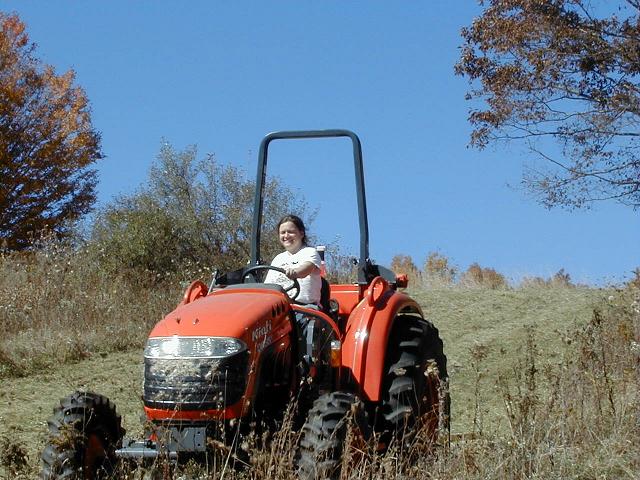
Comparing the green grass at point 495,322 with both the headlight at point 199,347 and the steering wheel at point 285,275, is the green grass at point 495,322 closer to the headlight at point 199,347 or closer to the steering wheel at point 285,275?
the steering wheel at point 285,275

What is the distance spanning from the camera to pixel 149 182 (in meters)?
20.7

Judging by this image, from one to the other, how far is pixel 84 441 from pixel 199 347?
726mm

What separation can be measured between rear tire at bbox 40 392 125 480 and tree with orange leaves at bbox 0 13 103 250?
66.8ft

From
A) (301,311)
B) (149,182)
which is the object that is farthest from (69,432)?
(149,182)

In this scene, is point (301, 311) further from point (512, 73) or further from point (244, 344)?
point (512, 73)

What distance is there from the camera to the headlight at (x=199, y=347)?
483 cm

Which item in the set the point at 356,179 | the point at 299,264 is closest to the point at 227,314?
the point at 299,264

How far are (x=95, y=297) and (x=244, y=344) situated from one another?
10.5 meters

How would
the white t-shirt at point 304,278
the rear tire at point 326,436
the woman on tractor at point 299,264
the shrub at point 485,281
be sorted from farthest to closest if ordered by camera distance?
the shrub at point 485,281 → the white t-shirt at point 304,278 → the woman on tractor at point 299,264 → the rear tire at point 326,436

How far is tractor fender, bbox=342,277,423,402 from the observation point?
18.3 feet

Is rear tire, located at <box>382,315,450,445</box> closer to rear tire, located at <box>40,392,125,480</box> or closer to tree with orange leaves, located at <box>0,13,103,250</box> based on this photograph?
rear tire, located at <box>40,392,125,480</box>

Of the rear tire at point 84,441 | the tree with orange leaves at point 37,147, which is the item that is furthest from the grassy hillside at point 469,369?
the tree with orange leaves at point 37,147

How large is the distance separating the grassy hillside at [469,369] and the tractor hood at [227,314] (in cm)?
45

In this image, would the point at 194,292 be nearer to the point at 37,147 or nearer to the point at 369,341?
the point at 369,341
